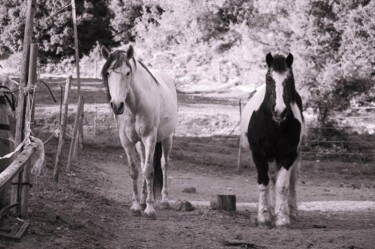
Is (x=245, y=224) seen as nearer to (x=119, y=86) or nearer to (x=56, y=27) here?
(x=119, y=86)

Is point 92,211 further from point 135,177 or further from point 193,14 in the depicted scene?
point 193,14

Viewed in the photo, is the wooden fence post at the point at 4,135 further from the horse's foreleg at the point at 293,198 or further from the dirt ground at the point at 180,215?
the horse's foreleg at the point at 293,198

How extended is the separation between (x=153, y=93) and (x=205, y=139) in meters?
9.71

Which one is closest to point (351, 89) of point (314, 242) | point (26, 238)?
point (314, 242)

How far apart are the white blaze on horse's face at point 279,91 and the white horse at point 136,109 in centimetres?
176

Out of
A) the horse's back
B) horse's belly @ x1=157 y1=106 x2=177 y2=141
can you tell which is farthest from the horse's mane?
horse's belly @ x1=157 y1=106 x2=177 y2=141

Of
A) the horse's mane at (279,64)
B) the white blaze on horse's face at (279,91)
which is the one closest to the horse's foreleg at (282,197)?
the white blaze on horse's face at (279,91)

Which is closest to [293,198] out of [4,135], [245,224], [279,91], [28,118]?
[245,224]

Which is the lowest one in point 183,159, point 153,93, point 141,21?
point 183,159

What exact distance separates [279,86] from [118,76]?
1.93 meters

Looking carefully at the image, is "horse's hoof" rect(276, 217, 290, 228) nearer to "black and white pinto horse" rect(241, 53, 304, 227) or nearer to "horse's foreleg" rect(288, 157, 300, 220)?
"black and white pinto horse" rect(241, 53, 304, 227)

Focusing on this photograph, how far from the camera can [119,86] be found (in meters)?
6.80

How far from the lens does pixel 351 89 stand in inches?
622

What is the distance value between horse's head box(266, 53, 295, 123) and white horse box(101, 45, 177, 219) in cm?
162
